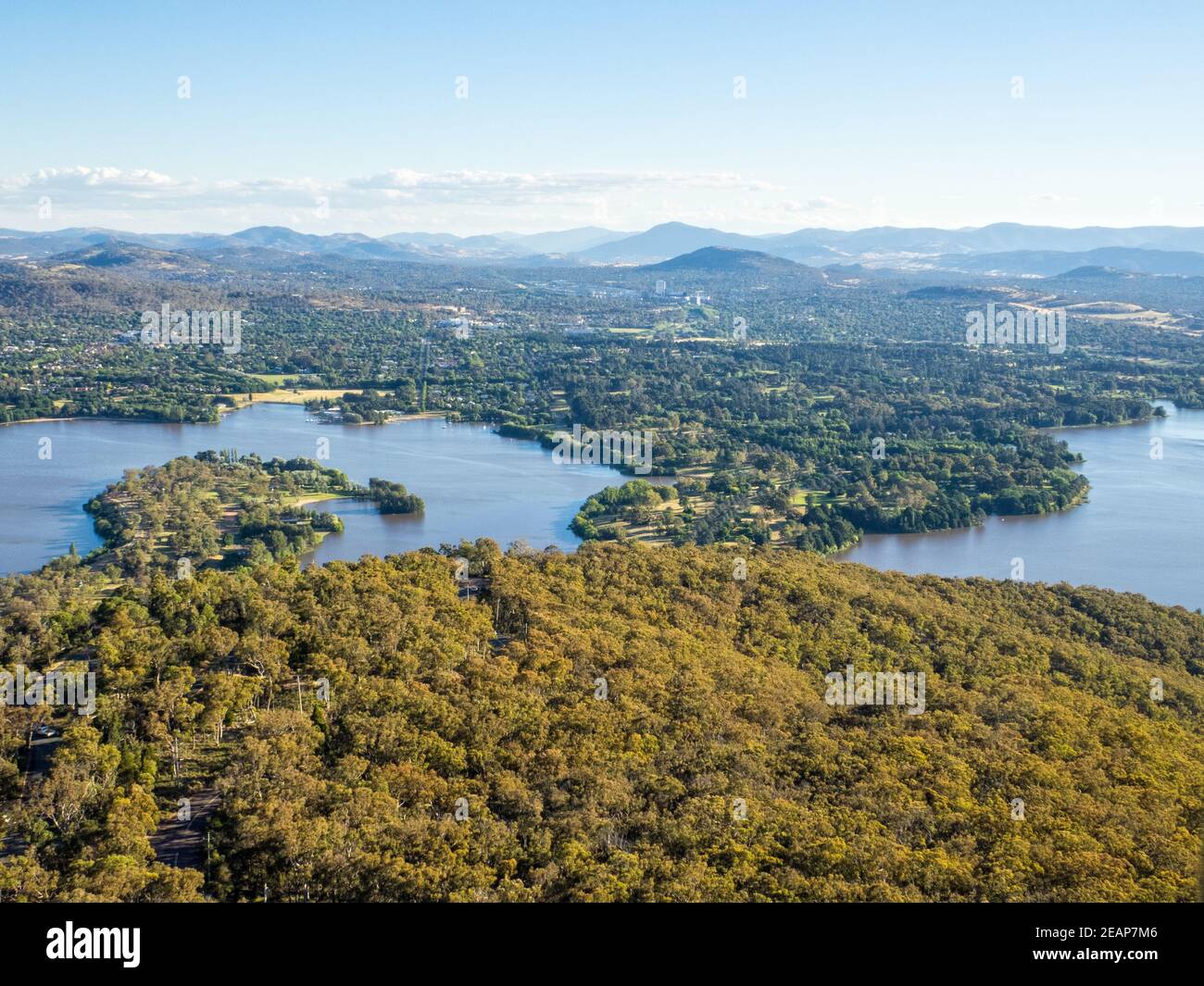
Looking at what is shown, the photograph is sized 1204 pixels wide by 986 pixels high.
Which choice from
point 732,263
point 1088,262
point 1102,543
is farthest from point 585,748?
point 1088,262

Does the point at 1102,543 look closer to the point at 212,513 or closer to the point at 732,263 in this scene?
the point at 212,513

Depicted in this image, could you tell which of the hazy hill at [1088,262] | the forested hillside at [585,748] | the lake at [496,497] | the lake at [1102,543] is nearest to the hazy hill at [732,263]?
the hazy hill at [1088,262]

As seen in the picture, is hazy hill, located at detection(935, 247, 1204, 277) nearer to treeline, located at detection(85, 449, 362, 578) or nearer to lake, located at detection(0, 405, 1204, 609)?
A: lake, located at detection(0, 405, 1204, 609)

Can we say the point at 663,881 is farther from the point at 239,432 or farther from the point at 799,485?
the point at 239,432

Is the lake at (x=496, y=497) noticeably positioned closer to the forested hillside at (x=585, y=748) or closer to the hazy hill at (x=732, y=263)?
the forested hillside at (x=585, y=748)
